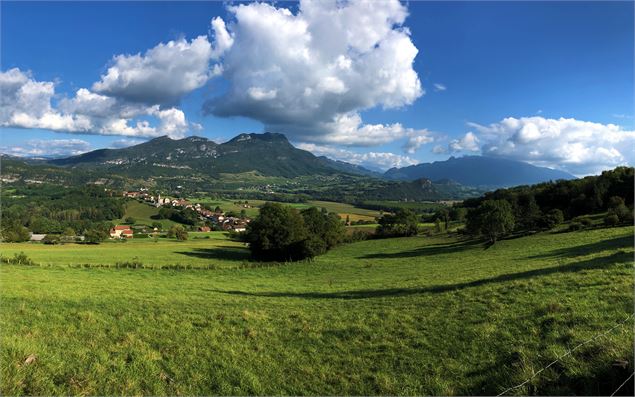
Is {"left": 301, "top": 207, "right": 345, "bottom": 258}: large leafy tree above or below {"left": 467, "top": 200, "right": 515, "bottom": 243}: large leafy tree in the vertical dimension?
below

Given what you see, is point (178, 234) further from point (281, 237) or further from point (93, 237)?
point (281, 237)

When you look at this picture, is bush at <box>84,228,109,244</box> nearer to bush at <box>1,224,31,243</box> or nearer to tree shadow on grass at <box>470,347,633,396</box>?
bush at <box>1,224,31,243</box>

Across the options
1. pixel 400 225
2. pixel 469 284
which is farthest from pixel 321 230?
pixel 469 284

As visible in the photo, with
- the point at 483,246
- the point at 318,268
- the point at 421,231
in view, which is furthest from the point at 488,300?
the point at 421,231

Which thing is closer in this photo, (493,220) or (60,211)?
(493,220)

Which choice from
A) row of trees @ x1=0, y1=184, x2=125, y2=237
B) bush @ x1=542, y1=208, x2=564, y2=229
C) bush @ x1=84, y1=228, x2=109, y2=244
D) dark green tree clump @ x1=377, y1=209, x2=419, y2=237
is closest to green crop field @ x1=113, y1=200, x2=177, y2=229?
row of trees @ x1=0, y1=184, x2=125, y2=237

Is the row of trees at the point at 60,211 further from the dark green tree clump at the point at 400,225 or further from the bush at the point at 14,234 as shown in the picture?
the dark green tree clump at the point at 400,225

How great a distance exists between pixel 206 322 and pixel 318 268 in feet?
103

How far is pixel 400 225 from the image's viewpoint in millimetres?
84500

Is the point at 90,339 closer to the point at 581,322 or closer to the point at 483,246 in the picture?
the point at 581,322

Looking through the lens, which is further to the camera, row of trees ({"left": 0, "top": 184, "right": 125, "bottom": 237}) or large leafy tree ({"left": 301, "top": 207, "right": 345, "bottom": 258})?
row of trees ({"left": 0, "top": 184, "right": 125, "bottom": 237})

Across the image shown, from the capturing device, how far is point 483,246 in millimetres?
50812

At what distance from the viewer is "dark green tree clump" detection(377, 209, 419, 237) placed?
83750 millimetres

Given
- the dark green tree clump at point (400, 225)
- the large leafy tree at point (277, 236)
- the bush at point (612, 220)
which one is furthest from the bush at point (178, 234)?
the bush at point (612, 220)
